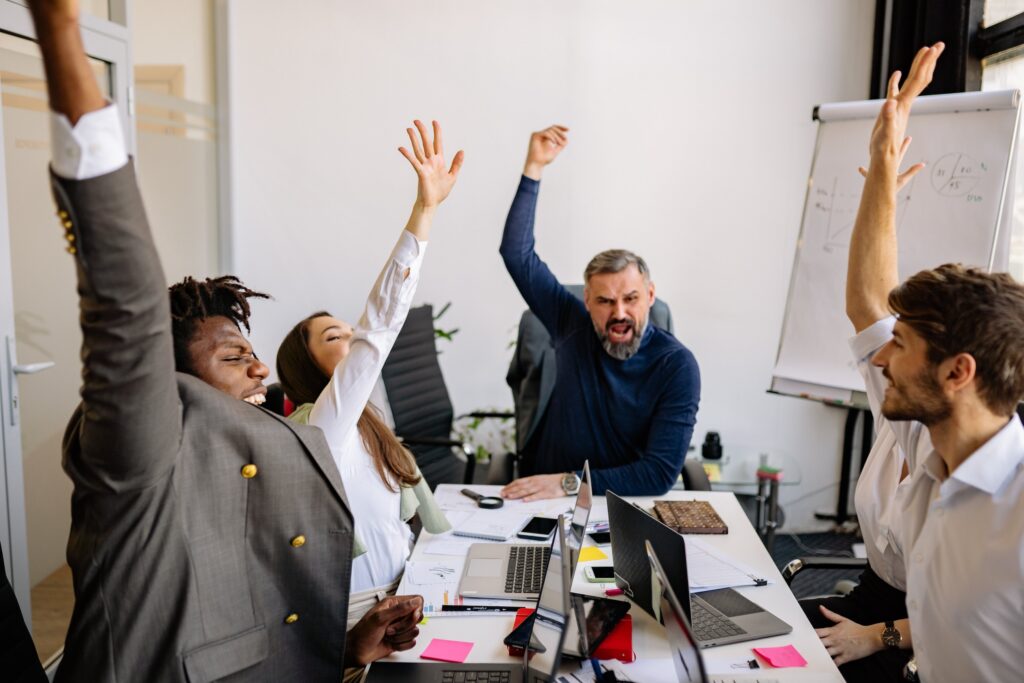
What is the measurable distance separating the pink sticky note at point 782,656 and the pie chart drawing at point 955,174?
205 cm

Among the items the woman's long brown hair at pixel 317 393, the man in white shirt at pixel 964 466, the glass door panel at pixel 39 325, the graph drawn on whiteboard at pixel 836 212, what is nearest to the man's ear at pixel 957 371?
the man in white shirt at pixel 964 466

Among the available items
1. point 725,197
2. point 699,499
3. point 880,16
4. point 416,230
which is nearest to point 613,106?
point 725,197

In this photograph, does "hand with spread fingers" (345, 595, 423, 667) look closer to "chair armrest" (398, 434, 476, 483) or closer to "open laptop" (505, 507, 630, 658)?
"open laptop" (505, 507, 630, 658)

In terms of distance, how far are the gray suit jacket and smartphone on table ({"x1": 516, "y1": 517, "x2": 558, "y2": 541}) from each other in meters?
0.85

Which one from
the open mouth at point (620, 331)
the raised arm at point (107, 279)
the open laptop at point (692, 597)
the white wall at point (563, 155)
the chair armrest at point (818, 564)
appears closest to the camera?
the raised arm at point (107, 279)

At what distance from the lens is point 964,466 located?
4.55ft

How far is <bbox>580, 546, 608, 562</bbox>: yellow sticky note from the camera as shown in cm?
195

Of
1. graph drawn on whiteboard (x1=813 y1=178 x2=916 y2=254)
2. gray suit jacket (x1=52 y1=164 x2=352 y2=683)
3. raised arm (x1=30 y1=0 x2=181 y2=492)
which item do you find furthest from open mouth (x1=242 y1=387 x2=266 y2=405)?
graph drawn on whiteboard (x1=813 y1=178 x2=916 y2=254)

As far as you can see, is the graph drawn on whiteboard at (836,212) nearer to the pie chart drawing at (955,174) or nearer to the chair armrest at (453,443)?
the pie chart drawing at (955,174)

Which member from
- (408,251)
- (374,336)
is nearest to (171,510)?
(374,336)

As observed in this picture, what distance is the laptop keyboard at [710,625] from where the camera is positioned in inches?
62.4

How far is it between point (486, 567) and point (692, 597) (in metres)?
0.48

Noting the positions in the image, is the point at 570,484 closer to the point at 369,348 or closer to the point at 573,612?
the point at 369,348

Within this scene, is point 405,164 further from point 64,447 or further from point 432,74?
point 64,447
